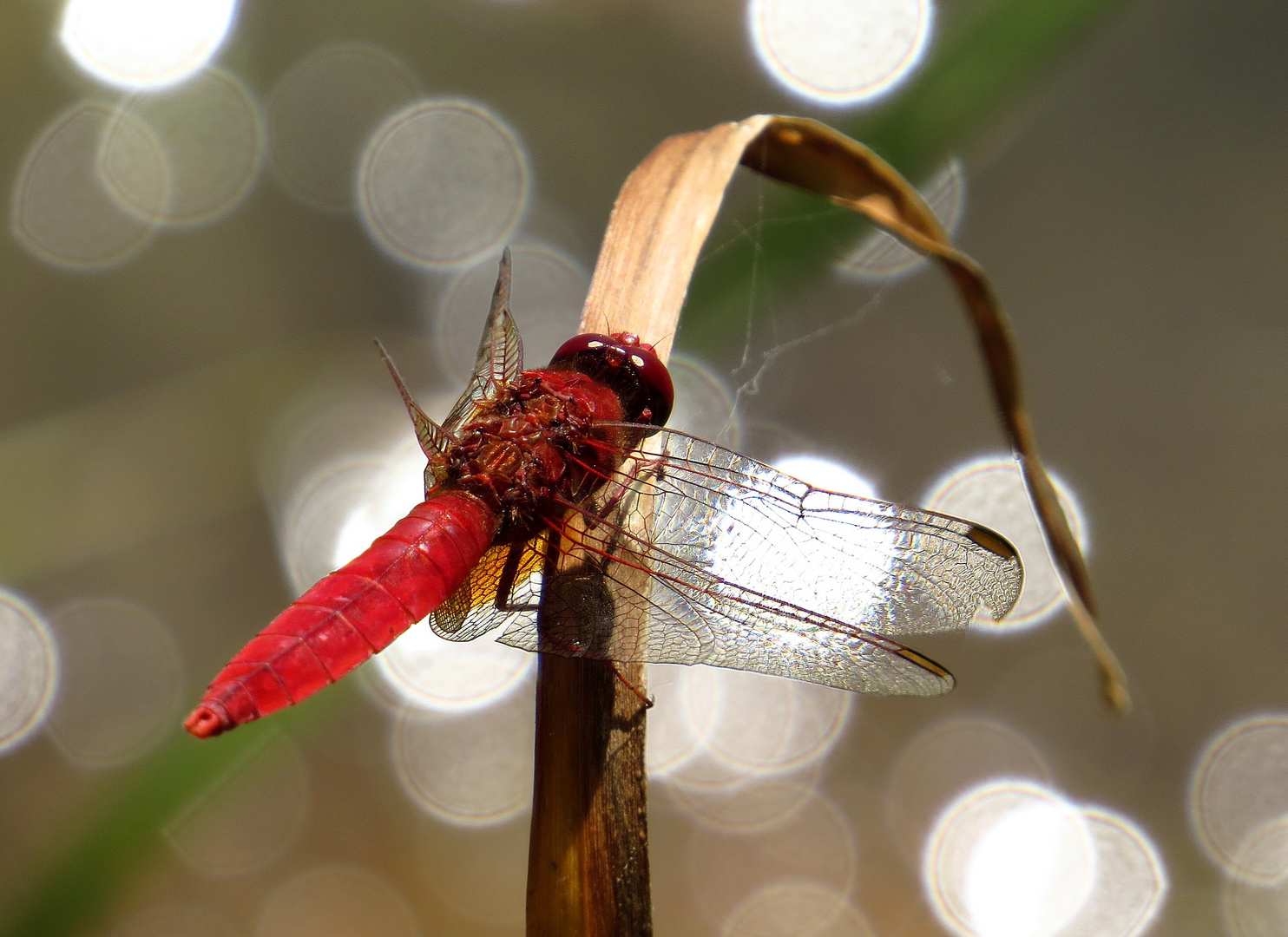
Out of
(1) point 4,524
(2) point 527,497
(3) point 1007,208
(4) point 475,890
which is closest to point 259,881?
(4) point 475,890

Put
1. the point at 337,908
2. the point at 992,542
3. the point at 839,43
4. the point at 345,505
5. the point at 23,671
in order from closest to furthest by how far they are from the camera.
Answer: the point at 992,542, the point at 337,908, the point at 23,671, the point at 345,505, the point at 839,43

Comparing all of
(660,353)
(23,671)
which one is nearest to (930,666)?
(660,353)

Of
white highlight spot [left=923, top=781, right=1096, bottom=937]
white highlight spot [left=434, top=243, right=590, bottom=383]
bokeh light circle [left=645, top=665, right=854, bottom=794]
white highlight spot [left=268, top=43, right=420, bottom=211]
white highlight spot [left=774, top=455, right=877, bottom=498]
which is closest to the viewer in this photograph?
white highlight spot [left=923, top=781, right=1096, bottom=937]

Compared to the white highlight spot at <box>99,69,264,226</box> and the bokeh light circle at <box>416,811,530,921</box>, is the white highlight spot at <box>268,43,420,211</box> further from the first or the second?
the bokeh light circle at <box>416,811,530,921</box>

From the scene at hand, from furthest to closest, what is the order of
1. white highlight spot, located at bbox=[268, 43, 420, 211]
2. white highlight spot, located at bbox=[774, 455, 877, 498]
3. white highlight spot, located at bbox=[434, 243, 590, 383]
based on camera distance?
white highlight spot, located at bbox=[268, 43, 420, 211] → white highlight spot, located at bbox=[434, 243, 590, 383] → white highlight spot, located at bbox=[774, 455, 877, 498]

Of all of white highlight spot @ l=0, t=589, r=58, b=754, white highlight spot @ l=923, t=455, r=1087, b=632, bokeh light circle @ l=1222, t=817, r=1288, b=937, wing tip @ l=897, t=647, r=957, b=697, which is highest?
white highlight spot @ l=923, t=455, r=1087, b=632

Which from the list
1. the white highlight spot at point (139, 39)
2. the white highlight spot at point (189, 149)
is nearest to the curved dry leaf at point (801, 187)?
the white highlight spot at point (189, 149)

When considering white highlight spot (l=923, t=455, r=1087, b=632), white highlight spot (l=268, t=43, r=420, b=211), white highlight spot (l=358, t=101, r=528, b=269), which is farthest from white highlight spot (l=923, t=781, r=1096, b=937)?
white highlight spot (l=268, t=43, r=420, b=211)

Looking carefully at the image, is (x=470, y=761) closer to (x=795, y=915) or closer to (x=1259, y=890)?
(x=795, y=915)
